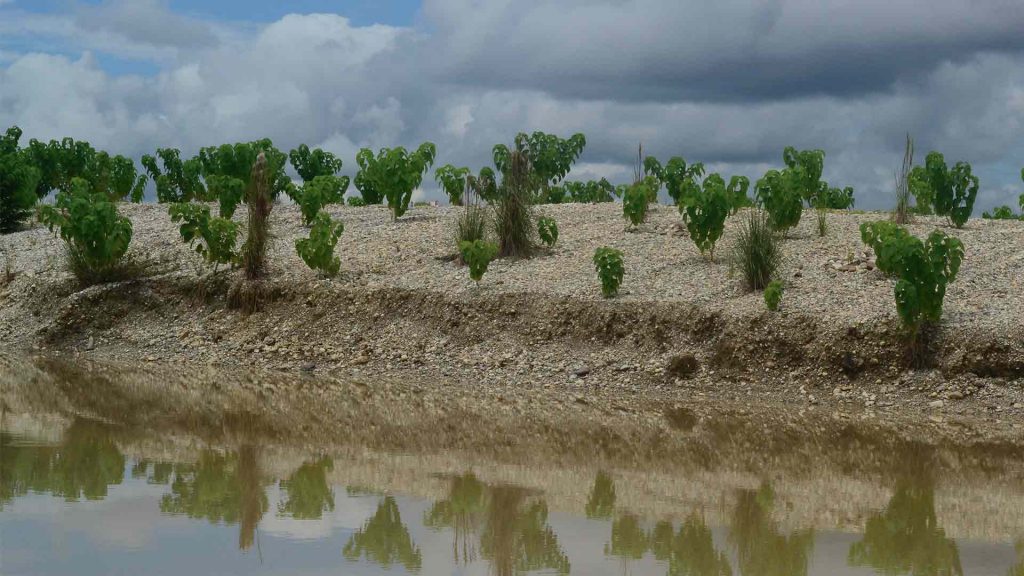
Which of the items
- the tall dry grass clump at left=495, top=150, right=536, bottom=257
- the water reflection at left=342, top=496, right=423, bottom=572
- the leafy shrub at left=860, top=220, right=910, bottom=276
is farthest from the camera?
the tall dry grass clump at left=495, top=150, right=536, bottom=257

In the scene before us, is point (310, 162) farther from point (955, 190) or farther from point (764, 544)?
point (764, 544)

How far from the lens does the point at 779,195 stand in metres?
18.2

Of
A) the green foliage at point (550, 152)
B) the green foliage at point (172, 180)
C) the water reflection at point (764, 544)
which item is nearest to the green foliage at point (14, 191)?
the green foliage at point (172, 180)

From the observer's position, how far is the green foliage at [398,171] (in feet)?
72.0

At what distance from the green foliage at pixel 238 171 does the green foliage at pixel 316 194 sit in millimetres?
703

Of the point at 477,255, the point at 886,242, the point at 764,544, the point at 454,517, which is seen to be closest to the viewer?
the point at 764,544

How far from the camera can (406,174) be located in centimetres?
2198

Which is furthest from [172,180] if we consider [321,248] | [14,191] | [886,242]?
[886,242]

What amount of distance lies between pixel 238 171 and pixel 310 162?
102 inches

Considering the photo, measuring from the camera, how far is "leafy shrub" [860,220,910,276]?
14.8 meters

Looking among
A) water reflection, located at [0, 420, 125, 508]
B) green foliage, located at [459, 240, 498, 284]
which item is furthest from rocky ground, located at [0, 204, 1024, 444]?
water reflection, located at [0, 420, 125, 508]

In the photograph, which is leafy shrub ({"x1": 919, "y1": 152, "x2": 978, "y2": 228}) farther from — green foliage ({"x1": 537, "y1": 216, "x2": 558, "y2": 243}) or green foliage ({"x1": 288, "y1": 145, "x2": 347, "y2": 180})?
green foliage ({"x1": 288, "y1": 145, "x2": 347, "y2": 180})

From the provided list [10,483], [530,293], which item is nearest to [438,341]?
[530,293]

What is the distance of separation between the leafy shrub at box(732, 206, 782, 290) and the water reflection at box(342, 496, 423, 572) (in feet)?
30.8
